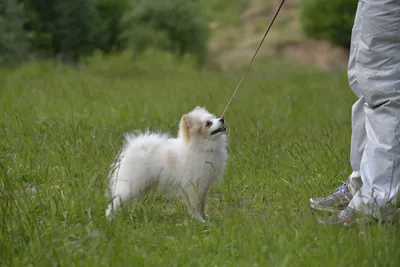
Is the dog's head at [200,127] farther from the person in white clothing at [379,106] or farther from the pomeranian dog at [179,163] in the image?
the person in white clothing at [379,106]

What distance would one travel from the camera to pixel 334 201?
372 centimetres

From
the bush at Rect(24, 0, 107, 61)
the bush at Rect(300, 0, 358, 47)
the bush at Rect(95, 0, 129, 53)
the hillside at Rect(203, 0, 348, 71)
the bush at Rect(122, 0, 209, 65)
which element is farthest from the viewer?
the hillside at Rect(203, 0, 348, 71)

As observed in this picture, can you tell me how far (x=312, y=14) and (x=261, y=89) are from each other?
650 cm

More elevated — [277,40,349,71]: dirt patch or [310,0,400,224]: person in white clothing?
[310,0,400,224]: person in white clothing

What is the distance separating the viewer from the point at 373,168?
326 centimetres

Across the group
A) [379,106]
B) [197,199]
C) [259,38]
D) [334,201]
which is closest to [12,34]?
[259,38]

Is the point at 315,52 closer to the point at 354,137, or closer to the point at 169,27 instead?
the point at 169,27

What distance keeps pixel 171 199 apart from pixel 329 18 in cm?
1157

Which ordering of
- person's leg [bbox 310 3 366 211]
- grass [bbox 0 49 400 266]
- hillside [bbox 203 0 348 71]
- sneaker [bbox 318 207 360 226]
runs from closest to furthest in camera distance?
grass [bbox 0 49 400 266]
sneaker [bbox 318 207 360 226]
person's leg [bbox 310 3 366 211]
hillside [bbox 203 0 348 71]

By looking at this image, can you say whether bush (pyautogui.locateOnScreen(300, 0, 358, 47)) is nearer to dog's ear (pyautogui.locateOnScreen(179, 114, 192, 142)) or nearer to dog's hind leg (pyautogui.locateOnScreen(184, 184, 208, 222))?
dog's ear (pyautogui.locateOnScreen(179, 114, 192, 142))

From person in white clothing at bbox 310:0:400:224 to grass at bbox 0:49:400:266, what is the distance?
Result: 0.18 meters

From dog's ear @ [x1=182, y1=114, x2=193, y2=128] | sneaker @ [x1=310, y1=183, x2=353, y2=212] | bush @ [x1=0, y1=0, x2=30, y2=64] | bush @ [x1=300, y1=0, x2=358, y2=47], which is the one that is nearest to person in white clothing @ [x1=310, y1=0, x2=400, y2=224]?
sneaker @ [x1=310, y1=183, x2=353, y2=212]

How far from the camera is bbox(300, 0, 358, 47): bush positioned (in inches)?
549

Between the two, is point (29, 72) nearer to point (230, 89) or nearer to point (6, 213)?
point (230, 89)
